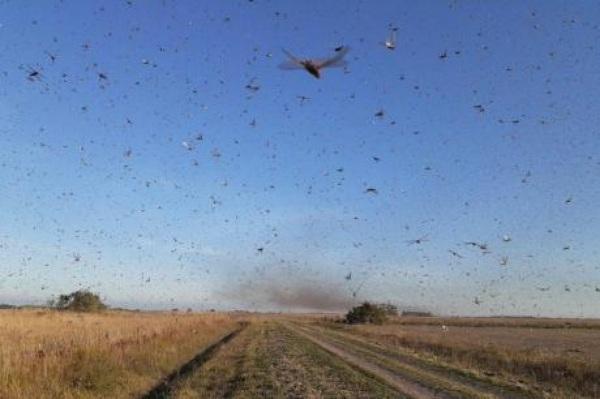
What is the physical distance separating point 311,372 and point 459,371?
7.39 meters

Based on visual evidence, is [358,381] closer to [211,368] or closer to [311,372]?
[311,372]

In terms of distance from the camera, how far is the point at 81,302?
110062 millimetres

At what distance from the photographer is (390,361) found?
31875 mm

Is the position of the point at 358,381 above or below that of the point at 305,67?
below

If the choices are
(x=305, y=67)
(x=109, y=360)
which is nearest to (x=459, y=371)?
(x=109, y=360)

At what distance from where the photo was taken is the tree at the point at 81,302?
10944 cm

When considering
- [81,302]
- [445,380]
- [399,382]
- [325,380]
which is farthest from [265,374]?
[81,302]

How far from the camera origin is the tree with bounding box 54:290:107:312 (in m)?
109

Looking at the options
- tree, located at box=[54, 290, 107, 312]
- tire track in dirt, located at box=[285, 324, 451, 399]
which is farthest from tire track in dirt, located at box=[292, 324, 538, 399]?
tree, located at box=[54, 290, 107, 312]

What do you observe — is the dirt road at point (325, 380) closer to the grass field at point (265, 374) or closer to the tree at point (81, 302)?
the grass field at point (265, 374)

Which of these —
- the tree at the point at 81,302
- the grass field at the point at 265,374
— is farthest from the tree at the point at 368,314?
the grass field at the point at 265,374

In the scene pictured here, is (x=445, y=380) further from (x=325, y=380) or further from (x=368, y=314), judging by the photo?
(x=368, y=314)

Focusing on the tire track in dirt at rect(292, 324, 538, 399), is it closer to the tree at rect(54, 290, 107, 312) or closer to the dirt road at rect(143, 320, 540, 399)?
the dirt road at rect(143, 320, 540, 399)

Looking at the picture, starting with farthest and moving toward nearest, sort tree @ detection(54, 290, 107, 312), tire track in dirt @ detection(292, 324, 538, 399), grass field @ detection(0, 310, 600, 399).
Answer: tree @ detection(54, 290, 107, 312), tire track in dirt @ detection(292, 324, 538, 399), grass field @ detection(0, 310, 600, 399)
